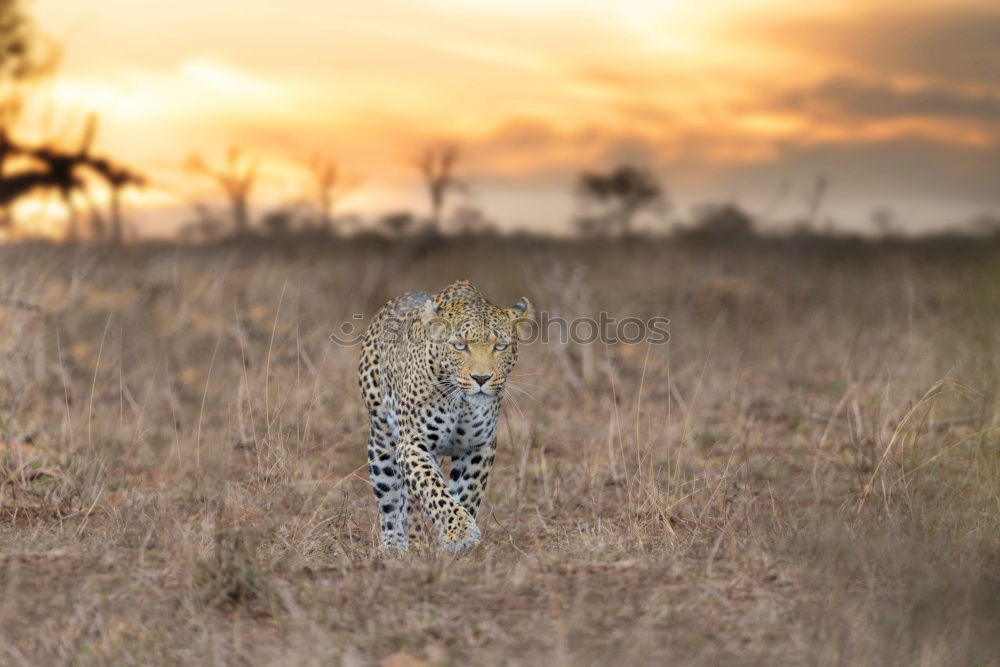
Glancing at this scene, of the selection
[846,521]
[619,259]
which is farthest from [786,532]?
[619,259]

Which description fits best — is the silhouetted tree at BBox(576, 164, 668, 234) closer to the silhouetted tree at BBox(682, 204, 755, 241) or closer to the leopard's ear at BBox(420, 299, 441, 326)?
the silhouetted tree at BBox(682, 204, 755, 241)

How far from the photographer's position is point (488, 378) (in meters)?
6.00

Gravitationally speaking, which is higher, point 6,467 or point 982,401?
point 982,401

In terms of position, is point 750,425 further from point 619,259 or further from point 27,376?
point 619,259

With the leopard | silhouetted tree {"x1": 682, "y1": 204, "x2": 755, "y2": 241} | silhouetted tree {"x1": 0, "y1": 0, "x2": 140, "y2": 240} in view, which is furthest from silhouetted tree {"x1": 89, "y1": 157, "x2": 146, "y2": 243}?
the leopard

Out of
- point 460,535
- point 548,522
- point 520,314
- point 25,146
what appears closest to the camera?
point 460,535

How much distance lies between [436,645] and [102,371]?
8500mm

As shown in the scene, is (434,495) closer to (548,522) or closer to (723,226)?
(548,522)

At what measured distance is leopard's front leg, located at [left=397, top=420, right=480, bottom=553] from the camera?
19.2 feet

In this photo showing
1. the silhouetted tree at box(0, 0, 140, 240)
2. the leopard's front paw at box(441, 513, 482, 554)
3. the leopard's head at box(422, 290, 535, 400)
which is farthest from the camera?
the silhouetted tree at box(0, 0, 140, 240)

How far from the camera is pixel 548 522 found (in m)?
6.93

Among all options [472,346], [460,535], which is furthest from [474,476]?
[472,346]

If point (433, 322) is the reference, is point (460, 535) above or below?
below

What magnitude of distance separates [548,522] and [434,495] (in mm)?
1093
